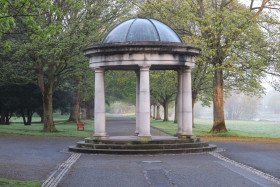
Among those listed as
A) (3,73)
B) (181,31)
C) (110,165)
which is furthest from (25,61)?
(110,165)

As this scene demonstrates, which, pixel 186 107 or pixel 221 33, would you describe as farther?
pixel 221 33

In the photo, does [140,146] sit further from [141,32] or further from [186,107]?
[141,32]

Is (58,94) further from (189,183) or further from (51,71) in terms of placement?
(189,183)

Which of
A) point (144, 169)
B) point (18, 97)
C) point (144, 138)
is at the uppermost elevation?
point (18, 97)

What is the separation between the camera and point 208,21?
2808 centimetres

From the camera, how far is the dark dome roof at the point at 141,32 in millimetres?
19266

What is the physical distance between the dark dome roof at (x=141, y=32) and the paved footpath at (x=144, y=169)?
5866 mm

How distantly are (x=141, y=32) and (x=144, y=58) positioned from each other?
1.71 metres

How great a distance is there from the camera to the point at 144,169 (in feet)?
41.0

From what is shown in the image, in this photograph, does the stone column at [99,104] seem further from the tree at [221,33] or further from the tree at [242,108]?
the tree at [242,108]

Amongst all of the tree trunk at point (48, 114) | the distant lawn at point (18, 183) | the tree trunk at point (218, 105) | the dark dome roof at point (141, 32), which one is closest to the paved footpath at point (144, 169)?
the distant lawn at point (18, 183)

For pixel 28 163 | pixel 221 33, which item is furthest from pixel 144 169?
pixel 221 33

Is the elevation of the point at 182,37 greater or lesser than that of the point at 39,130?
greater

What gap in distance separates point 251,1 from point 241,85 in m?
8.87
